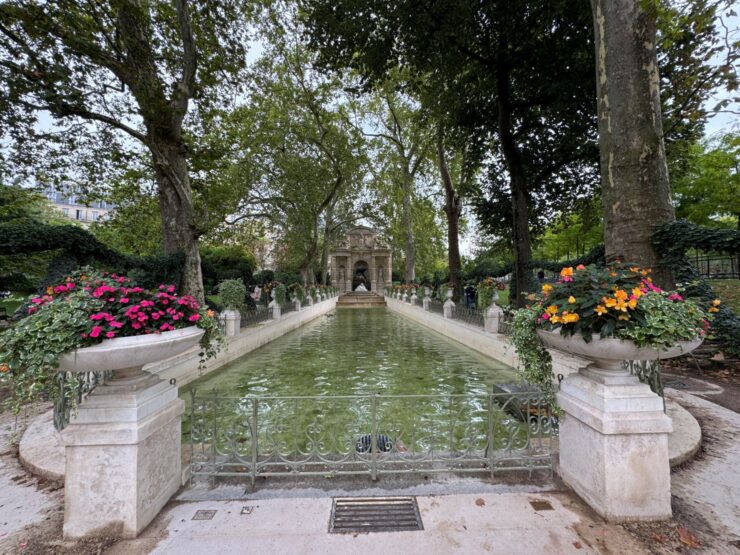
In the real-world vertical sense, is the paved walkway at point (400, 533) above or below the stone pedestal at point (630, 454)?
below

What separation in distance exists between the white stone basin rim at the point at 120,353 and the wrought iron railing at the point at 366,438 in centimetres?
71

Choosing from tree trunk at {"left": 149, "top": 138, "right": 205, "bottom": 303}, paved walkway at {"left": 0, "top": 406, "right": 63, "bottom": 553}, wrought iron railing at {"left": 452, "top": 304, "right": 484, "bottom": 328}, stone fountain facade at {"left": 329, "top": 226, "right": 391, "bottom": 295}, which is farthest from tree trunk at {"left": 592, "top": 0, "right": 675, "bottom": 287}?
stone fountain facade at {"left": 329, "top": 226, "right": 391, "bottom": 295}

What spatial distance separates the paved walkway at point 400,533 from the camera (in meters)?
2.13

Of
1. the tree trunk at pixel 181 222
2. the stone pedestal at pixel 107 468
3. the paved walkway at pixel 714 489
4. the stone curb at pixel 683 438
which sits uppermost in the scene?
the tree trunk at pixel 181 222

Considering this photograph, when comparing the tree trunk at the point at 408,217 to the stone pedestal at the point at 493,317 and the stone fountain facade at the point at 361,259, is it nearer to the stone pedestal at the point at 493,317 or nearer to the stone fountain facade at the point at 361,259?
the stone pedestal at the point at 493,317

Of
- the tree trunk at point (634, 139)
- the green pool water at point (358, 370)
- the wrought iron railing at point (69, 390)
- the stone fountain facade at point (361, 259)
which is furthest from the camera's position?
the stone fountain facade at point (361, 259)

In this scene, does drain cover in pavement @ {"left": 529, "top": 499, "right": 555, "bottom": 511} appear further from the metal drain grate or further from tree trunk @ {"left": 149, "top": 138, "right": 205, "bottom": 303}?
tree trunk @ {"left": 149, "top": 138, "right": 205, "bottom": 303}

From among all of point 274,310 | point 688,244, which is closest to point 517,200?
point 688,244

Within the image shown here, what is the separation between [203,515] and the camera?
2463 millimetres

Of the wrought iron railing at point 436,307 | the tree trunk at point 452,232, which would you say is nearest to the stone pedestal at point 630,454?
the wrought iron railing at point 436,307

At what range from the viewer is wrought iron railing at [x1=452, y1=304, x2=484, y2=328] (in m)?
10.5

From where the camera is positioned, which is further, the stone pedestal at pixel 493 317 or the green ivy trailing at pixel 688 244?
the stone pedestal at pixel 493 317

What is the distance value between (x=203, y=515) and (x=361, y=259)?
44.9 meters

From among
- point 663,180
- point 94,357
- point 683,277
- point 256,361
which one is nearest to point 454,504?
point 94,357
